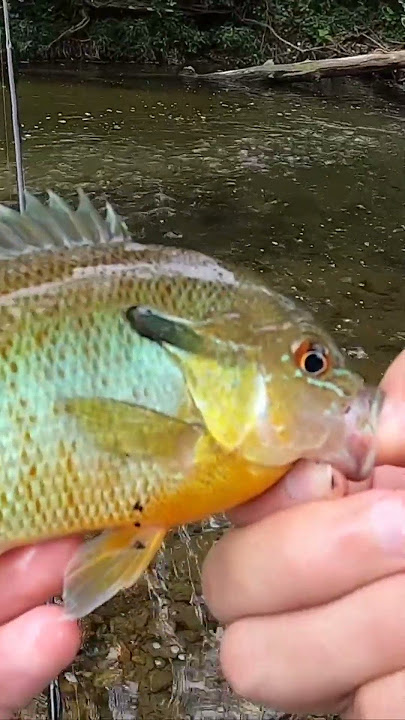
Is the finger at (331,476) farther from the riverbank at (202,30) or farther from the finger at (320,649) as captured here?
the riverbank at (202,30)

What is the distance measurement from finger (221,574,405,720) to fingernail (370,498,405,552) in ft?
0.19

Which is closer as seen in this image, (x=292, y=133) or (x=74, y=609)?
(x=74, y=609)

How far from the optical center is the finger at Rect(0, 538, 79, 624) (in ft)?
4.60

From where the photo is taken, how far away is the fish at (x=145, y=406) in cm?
131

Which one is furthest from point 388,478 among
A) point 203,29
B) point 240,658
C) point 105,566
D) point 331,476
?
point 203,29

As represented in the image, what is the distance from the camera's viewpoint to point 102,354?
4.38 feet

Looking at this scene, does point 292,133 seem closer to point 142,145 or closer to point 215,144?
point 215,144

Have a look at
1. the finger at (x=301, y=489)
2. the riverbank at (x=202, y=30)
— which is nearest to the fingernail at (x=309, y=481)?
the finger at (x=301, y=489)

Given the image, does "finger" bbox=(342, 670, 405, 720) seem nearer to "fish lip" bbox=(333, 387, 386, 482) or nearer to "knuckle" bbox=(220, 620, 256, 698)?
"knuckle" bbox=(220, 620, 256, 698)

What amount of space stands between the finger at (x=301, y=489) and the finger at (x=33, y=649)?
0.36 m

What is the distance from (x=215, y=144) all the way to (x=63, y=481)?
369 inches

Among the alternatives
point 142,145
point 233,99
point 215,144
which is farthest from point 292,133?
point 233,99

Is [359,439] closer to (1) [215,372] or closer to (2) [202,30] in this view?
(1) [215,372]

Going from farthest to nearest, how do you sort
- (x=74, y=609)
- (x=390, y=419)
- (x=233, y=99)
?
(x=233, y=99)
(x=74, y=609)
(x=390, y=419)
